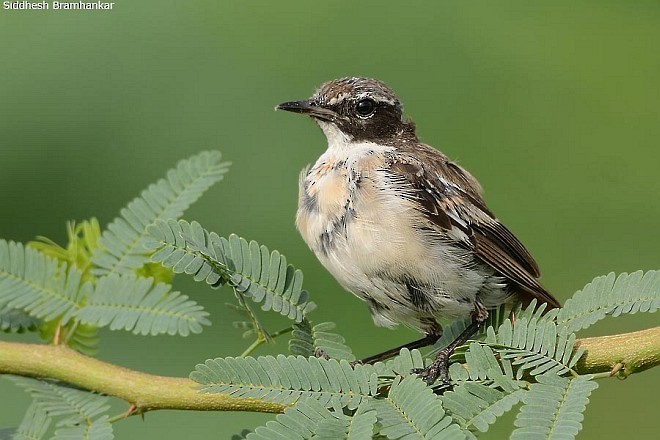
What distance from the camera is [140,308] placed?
3035 mm

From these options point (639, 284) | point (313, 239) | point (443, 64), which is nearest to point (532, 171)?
point (443, 64)

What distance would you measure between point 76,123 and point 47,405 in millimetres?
1854

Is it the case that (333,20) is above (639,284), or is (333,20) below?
above

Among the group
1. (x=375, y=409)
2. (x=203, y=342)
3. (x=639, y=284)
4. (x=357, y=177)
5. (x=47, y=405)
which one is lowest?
(x=47, y=405)

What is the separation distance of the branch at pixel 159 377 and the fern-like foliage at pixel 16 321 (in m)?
0.16

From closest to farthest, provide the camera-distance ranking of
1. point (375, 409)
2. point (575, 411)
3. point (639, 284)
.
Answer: point (575, 411)
point (375, 409)
point (639, 284)

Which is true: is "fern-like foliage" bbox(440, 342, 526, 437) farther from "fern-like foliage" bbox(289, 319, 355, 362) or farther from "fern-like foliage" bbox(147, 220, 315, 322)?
"fern-like foliage" bbox(147, 220, 315, 322)

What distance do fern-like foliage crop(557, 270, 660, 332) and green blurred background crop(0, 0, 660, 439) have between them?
1.39 meters

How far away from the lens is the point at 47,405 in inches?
116

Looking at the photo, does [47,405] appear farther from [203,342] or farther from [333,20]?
[333,20]

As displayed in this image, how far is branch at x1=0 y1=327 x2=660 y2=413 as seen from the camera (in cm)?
259

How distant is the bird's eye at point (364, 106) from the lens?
4.05 meters

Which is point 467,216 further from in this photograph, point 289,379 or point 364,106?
point 289,379

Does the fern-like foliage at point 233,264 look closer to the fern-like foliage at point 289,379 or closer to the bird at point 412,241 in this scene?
the fern-like foliage at point 289,379
